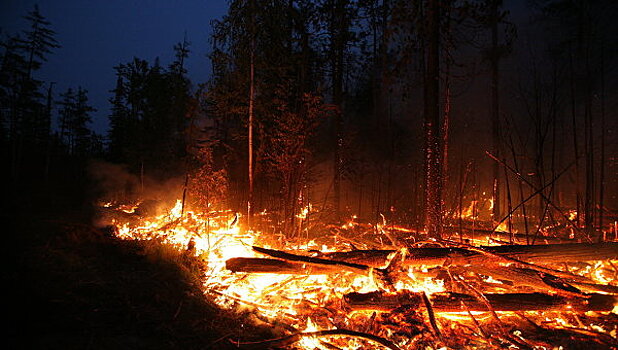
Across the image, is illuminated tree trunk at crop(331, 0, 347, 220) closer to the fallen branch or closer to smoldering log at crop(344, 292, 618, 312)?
smoldering log at crop(344, 292, 618, 312)

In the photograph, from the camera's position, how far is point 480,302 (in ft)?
13.4

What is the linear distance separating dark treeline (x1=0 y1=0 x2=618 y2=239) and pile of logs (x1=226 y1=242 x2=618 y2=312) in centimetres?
103

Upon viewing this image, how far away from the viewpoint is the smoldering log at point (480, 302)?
395 centimetres

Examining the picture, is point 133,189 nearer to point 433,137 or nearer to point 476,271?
point 433,137

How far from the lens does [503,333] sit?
3.85 meters

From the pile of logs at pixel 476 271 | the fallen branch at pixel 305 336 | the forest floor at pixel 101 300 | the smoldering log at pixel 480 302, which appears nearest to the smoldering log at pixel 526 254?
the pile of logs at pixel 476 271

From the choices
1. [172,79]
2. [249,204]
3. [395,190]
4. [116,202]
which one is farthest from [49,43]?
[395,190]

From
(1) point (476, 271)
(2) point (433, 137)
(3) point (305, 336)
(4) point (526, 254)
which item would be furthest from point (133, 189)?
(4) point (526, 254)

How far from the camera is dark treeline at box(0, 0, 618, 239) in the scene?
292 inches

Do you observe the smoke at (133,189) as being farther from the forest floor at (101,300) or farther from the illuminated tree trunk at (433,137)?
the illuminated tree trunk at (433,137)

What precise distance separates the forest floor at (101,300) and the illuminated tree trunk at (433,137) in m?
4.48

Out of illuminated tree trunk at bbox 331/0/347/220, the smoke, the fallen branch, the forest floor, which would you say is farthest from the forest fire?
the smoke

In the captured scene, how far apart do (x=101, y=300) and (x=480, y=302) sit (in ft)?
15.9

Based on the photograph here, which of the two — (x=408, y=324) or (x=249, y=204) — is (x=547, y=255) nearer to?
(x=408, y=324)
